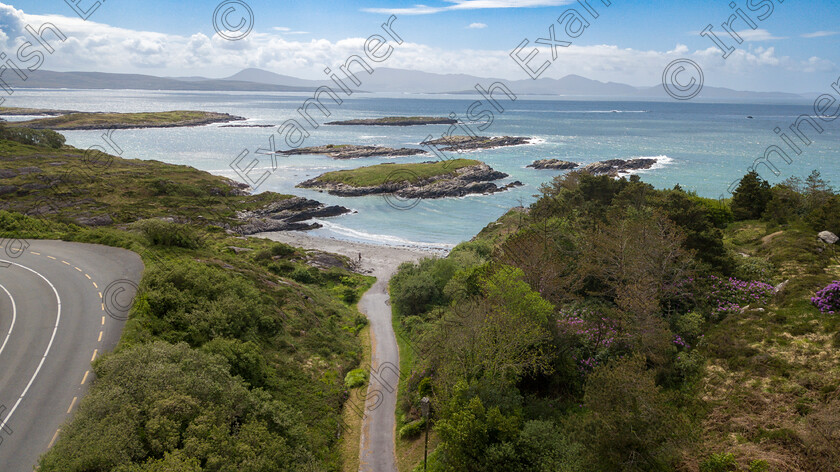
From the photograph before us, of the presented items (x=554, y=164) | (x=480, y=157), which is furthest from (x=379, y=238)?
(x=480, y=157)

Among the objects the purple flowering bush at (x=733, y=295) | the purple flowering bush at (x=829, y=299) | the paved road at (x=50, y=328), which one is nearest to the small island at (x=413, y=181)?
the paved road at (x=50, y=328)

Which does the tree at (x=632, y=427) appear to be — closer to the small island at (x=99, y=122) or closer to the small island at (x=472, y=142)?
the small island at (x=472, y=142)

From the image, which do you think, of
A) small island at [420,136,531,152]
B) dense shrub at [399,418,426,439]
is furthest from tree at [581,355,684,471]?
small island at [420,136,531,152]

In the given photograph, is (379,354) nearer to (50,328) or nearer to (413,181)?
(50,328)

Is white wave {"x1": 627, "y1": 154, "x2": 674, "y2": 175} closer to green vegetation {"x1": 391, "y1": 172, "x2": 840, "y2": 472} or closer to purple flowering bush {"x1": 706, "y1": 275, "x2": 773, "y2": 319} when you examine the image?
green vegetation {"x1": 391, "y1": 172, "x2": 840, "y2": 472}

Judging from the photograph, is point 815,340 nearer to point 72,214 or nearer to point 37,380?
point 37,380

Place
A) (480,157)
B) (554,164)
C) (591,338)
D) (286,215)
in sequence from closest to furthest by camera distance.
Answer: (591,338)
(286,215)
(554,164)
(480,157)

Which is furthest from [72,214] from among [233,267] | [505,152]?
[505,152]
